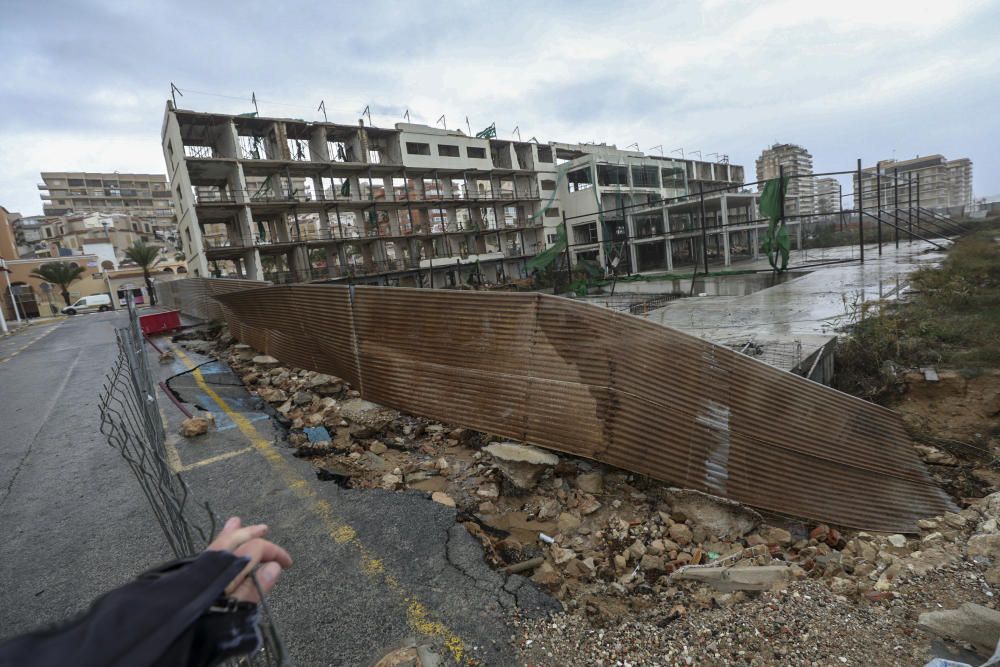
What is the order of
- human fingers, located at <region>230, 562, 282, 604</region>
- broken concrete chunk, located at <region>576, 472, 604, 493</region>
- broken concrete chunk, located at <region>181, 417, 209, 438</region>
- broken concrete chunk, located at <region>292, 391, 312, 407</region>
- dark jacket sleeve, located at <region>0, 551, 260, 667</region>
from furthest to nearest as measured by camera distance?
1. broken concrete chunk, located at <region>292, 391, 312, 407</region>
2. broken concrete chunk, located at <region>181, 417, 209, 438</region>
3. broken concrete chunk, located at <region>576, 472, 604, 493</region>
4. human fingers, located at <region>230, 562, 282, 604</region>
5. dark jacket sleeve, located at <region>0, 551, 260, 667</region>

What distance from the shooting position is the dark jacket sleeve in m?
0.79

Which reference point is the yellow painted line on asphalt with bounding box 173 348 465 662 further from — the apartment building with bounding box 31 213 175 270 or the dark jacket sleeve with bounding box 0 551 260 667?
the apartment building with bounding box 31 213 175 270

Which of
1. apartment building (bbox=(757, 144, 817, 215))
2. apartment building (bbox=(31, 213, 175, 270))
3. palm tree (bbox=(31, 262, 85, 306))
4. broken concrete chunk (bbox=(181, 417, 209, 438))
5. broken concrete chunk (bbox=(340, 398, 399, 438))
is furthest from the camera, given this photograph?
apartment building (bbox=(757, 144, 817, 215))

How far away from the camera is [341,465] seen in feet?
14.2

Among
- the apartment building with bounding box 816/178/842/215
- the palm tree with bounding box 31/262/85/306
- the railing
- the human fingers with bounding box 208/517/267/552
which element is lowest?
the human fingers with bounding box 208/517/267/552

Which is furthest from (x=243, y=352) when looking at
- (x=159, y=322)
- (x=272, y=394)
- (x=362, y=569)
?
(x=159, y=322)

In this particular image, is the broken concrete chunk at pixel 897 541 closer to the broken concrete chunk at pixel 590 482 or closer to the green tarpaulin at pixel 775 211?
the broken concrete chunk at pixel 590 482

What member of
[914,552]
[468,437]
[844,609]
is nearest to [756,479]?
[914,552]

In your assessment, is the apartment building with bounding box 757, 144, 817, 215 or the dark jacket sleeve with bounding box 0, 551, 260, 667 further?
the apartment building with bounding box 757, 144, 817, 215

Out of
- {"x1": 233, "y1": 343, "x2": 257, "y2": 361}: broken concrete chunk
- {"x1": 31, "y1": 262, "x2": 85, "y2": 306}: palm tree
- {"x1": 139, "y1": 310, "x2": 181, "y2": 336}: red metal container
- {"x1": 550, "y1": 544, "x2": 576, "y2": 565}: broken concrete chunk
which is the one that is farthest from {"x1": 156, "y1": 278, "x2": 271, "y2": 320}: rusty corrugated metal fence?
{"x1": 31, "y1": 262, "x2": 85, "y2": 306}: palm tree

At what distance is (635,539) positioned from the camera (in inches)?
134

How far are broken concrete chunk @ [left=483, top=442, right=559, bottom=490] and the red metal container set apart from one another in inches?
555

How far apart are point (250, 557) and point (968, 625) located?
10.1 ft

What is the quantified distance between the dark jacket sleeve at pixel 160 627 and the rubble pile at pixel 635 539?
70.8 inches
